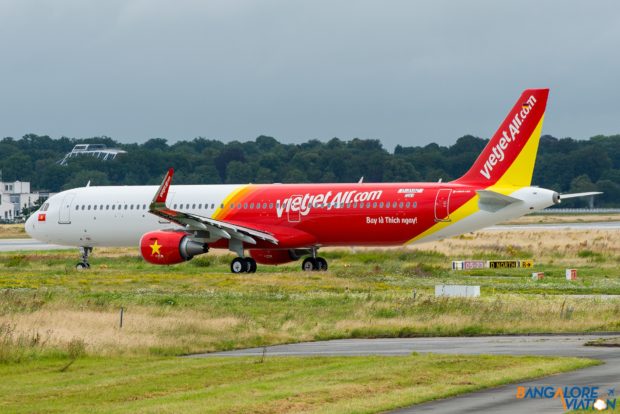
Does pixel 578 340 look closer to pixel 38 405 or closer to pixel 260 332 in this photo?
pixel 260 332

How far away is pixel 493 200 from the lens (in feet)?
149

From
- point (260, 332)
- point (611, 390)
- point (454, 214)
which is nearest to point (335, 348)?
point (260, 332)

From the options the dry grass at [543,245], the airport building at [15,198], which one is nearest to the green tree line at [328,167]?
the airport building at [15,198]

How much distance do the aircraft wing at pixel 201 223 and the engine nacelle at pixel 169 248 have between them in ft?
2.32

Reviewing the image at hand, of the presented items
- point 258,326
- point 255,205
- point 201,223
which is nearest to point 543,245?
point 255,205

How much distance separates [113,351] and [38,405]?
21.2 feet

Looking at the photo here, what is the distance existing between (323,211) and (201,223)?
15.4 ft

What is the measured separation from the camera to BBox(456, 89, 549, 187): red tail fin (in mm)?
46281

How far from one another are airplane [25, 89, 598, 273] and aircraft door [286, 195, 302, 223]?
0.04m

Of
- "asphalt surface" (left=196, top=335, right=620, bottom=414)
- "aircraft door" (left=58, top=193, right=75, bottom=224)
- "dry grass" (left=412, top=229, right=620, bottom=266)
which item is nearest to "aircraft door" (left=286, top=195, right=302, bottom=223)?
"aircraft door" (left=58, top=193, right=75, bottom=224)

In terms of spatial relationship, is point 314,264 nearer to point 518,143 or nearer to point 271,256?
point 271,256

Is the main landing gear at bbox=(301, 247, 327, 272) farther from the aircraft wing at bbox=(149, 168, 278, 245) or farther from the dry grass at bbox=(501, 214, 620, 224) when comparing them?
the dry grass at bbox=(501, 214, 620, 224)

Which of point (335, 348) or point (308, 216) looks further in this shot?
point (308, 216)

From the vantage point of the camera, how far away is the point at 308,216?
159 feet
